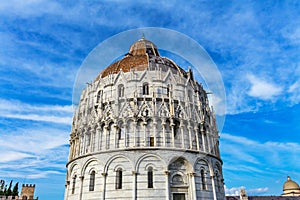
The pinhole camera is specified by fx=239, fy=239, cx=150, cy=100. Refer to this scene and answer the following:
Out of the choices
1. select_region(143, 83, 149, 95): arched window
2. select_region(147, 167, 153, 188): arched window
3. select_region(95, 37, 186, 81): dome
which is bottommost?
select_region(147, 167, 153, 188): arched window

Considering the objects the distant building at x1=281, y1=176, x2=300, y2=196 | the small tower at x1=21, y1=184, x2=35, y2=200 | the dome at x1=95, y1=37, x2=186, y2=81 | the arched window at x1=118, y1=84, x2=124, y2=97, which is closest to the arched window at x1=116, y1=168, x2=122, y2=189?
the arched window at x1=118, y1=84, x2=124, y2=97

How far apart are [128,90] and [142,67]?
13.6 feet

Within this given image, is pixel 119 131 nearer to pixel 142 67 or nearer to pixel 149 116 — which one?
pixel 149 116

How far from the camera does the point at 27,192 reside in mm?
38188

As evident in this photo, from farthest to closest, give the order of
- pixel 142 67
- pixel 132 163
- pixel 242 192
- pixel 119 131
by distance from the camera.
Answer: pixel 242 192 < pixel 142 67 < pixel 119 131 < pixel 132 163

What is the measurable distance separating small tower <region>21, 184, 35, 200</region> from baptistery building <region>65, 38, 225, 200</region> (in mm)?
14163

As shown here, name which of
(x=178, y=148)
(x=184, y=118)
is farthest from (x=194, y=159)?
(x=184, y=118)

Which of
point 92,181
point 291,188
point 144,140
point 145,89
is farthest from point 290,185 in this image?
point 92,181

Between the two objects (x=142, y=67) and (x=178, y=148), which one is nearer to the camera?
(x=178, y=148)

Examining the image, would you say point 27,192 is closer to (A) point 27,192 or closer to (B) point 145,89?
(A) point 27,192

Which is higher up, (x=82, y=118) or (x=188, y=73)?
(x=188, y=73)

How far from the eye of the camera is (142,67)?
29.9 m

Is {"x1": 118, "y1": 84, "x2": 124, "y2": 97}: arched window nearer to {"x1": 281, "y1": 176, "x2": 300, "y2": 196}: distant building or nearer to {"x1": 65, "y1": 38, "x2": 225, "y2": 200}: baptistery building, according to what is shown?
{"x1": 65, "y1": 38, "x2": 225, "y2": 200}: baptistery building

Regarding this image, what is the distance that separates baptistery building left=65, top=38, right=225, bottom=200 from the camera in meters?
23.3
